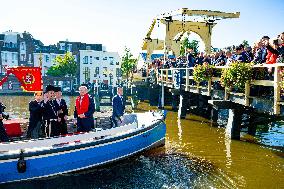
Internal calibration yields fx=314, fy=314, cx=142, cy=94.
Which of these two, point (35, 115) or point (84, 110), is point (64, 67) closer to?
point (84, 110)

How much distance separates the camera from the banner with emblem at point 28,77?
903 cm

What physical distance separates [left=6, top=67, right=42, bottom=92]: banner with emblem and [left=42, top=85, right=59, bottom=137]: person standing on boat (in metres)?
0.52

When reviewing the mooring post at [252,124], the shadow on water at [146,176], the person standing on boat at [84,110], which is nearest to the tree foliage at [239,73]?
the mooring post at [252,124]

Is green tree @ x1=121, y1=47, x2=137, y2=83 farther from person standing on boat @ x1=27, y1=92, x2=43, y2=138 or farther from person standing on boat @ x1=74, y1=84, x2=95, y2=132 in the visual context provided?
person standing on boat @ x1=27, y1=92, x2=43, y2=138

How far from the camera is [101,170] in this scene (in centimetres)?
968

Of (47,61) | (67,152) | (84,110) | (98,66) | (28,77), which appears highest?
(47,61)

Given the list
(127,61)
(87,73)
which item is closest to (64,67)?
(87,73)

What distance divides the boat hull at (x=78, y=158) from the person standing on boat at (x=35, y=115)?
1.72 m

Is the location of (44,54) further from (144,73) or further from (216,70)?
(216,70)

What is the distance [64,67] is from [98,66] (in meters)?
9.39

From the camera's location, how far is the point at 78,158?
8898 millimetres

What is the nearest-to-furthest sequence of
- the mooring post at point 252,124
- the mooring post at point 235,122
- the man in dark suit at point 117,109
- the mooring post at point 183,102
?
the man in dark suit at point 117,109, the mooring post at point 235,122, the mooring post at point 252,124, the mooring post at point 183,102

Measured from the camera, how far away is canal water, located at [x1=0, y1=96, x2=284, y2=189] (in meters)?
8.59

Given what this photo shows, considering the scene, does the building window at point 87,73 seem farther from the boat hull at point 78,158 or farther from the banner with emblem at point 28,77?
the banner with emblem at point 28,77
